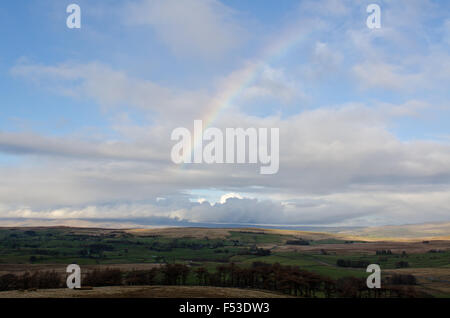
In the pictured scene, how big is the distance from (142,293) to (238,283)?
7039cm

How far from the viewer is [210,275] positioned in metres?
179

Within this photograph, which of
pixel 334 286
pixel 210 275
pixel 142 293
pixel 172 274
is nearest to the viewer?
pixel 142 293
